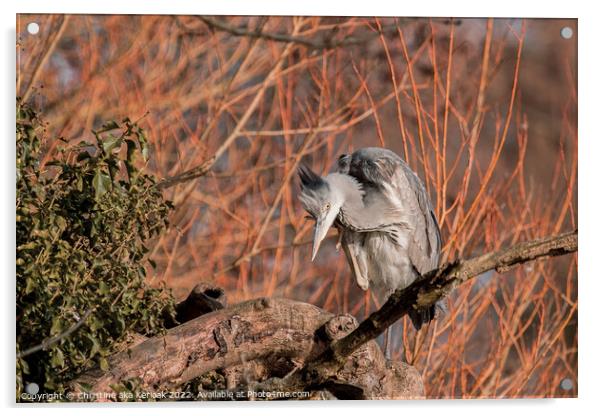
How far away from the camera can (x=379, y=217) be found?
128 inches

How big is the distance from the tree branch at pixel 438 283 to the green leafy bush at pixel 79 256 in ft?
1.79

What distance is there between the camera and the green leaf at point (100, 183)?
8.82 feet

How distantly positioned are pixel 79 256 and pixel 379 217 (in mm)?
1022

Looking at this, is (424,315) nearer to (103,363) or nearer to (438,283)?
(438,283)

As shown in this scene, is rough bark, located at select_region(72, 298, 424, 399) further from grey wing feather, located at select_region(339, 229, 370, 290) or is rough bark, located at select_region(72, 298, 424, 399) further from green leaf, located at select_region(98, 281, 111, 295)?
grey wing feather, located at select_region(339, 229, 370, 290)

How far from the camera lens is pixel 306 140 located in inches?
147

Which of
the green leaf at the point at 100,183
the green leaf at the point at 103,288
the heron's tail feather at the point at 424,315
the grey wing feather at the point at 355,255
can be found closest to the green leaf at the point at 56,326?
the green leaf at the point at 103,288

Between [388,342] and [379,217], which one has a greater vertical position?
[379,217]

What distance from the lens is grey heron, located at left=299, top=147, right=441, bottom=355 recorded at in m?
3.11

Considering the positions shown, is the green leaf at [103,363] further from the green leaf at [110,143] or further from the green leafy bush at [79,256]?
the green leaf at [110,143]

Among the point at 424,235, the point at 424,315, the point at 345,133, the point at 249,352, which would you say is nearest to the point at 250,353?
the point at 249,352

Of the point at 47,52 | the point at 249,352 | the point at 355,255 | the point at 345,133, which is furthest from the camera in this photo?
the point at 345,133

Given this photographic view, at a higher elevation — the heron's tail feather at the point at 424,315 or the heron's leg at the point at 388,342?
the heron's tail feather at the point at 424,315

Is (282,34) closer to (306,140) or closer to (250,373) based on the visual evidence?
(306,140)
